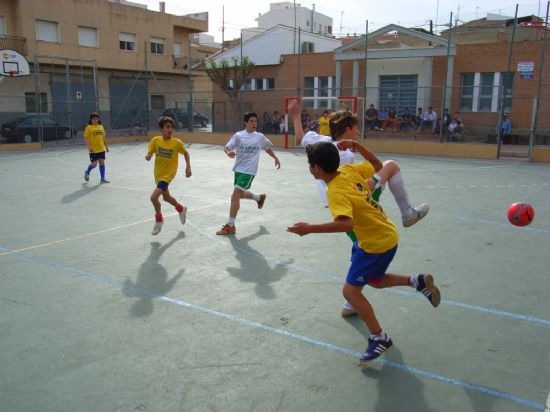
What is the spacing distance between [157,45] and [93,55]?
18.3 ft

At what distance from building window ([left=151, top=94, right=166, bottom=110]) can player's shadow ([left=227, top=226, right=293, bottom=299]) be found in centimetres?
3338

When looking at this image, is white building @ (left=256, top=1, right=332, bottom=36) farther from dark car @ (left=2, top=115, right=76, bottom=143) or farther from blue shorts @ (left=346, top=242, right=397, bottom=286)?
blue shorts @ (left=346, top=242, right=397, bottom=286)

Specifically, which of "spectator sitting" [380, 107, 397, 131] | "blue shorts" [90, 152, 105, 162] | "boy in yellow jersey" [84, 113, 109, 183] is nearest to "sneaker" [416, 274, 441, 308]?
"boy in yellow jersey" [84, 113, 109, 183]

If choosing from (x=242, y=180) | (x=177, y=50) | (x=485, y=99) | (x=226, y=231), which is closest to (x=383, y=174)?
(x=226, y=231)

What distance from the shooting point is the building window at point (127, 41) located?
34375 mm

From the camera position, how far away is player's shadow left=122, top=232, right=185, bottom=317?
184 inches

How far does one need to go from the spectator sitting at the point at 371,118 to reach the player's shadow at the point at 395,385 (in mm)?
20420

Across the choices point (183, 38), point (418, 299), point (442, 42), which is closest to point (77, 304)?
point (418, 299)

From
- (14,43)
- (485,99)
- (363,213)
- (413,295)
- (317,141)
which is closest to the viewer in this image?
→ (363,213)

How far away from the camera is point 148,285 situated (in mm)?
5223

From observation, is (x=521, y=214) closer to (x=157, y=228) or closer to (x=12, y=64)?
(x=157, y=228)

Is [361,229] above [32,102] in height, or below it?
below

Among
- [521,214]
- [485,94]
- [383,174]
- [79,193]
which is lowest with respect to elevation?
[79,193]

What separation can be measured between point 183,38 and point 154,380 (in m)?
39.8
